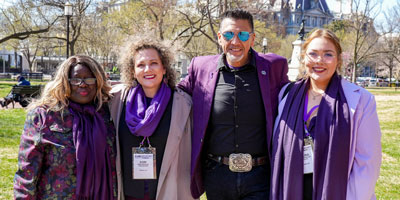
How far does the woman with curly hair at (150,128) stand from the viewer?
10.0ft

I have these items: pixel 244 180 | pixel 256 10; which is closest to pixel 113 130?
pixel 244 180

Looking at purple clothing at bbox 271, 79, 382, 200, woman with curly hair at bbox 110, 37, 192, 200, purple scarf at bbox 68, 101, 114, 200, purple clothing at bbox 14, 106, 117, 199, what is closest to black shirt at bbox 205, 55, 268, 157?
woman with curly hair at bbox 110, 37, 192, 200

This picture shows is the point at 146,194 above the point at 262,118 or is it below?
below

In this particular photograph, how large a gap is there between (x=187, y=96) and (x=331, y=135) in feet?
4.42

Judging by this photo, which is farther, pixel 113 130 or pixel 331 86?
pixel 113 130

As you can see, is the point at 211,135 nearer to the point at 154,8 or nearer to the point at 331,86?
the point at 331,86

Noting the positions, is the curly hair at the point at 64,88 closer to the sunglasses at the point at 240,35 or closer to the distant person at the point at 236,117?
the distant person at the point at 236,117

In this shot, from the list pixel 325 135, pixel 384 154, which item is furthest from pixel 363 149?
pixel 384 154

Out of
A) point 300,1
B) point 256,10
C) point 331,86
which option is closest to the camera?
point 331,86

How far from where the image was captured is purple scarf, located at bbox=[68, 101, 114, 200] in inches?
107

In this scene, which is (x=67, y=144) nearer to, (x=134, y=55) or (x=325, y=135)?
(x=134, y=55)

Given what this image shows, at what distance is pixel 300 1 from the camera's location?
98.1 metres

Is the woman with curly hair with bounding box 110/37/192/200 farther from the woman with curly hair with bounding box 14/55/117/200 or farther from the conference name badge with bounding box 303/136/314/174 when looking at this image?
the conference name badge with bounding box 303/136/314/174

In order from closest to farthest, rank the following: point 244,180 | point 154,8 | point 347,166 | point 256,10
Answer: point 347,166
point 244,180
point 256,10
point 154,8
